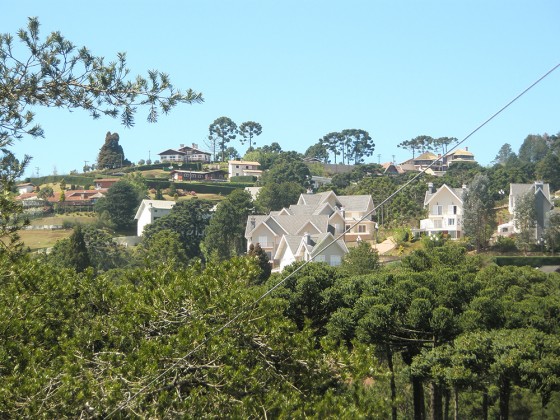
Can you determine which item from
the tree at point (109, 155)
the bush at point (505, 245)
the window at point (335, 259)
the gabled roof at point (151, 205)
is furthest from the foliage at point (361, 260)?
the tree at point (109, 155)

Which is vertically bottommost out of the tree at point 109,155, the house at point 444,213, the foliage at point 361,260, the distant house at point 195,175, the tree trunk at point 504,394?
the tree trunk at point 504,394

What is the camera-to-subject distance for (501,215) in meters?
81.0

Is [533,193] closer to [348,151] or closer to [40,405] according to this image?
[40,405]

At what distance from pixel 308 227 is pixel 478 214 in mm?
16168

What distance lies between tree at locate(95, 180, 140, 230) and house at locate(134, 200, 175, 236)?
1.90 metres

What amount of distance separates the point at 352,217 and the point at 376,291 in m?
57.6

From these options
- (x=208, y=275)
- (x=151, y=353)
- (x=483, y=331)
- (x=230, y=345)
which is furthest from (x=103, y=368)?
(x=483, y=331)

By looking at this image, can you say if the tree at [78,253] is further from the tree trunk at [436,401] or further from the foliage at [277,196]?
the foliage at [277,196]

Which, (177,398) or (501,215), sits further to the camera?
(501,215)

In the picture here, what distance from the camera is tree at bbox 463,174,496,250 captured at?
6675 centimetres

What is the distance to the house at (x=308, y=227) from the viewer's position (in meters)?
69.6

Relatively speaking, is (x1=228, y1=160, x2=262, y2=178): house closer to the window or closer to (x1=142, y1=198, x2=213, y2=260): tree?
(x1=142, y1=198, x2=213, y2=260): tree

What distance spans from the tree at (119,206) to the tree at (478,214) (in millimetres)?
40132

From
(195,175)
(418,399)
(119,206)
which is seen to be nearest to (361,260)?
(418,399)
